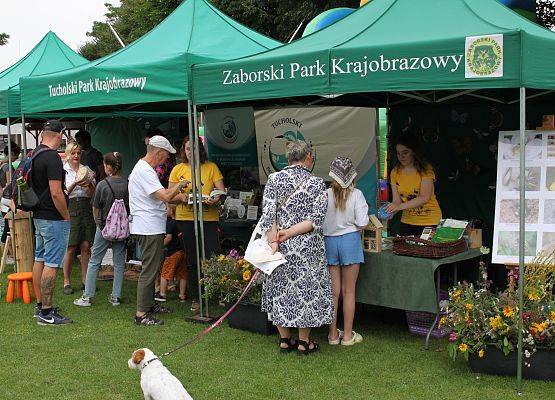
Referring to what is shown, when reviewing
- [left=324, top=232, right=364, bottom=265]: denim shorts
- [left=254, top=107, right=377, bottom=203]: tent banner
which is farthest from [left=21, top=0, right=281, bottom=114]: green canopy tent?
[left=324, top=232, right=364, bottom=265]: denim shorts

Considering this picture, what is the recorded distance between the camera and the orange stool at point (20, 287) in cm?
773

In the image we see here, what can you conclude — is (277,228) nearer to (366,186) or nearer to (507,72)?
(507,72)

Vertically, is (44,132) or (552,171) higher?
(44,132)

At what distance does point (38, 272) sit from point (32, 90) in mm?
2163

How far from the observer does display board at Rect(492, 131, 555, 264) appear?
501 centimetres

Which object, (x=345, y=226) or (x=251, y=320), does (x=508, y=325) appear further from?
(x=251, y=320)

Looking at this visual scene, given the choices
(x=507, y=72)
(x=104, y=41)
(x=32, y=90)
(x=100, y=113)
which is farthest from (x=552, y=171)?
(x=104, y=41)

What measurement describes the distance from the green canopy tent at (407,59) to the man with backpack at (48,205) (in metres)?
1.36

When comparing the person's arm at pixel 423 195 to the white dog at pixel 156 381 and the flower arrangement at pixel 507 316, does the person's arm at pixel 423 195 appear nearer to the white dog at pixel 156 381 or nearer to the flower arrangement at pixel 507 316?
the flower arrangement at pixel 507 316

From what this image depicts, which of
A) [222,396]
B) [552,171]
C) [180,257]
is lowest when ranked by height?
[222,396]

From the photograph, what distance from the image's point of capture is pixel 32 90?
7.66 meters

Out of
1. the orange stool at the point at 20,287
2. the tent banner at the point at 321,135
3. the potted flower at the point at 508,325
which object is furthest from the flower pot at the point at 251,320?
the tent banner at the point at 321,135

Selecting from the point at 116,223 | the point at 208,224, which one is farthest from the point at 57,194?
the point at 208,224

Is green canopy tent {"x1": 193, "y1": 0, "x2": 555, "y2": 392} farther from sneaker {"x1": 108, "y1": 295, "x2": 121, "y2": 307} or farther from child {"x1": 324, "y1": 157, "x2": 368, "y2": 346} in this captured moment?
sneaker {"x1": 108, "y1": 295, "x2": 121, "y2": 307}
